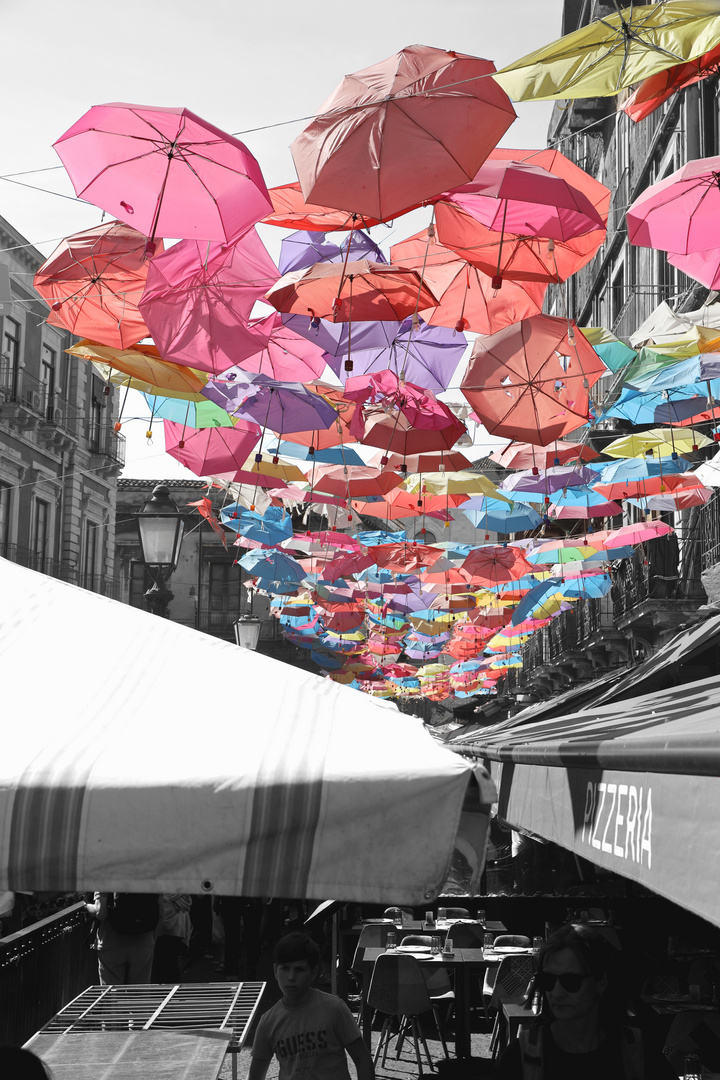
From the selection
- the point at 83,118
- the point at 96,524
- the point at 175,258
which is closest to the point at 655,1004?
the point at 175,258

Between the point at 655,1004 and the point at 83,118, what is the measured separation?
6872 millimetres

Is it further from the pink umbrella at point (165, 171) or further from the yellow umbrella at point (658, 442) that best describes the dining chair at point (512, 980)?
the pink umbrella at point (165, 171)

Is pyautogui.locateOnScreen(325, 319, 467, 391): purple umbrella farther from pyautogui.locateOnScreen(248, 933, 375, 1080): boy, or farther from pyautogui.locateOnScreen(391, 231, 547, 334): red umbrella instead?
pyautogui.locateOnScreen(248, 933, 375, 1080): boy

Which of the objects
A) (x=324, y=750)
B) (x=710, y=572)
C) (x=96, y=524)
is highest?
(x=96, y=524)

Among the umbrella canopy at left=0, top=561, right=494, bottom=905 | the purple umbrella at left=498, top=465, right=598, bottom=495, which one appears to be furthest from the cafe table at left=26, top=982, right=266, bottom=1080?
the purple umbrella at left=498, top=465, right=598, bottom=495

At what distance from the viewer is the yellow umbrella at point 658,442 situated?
11.0 m

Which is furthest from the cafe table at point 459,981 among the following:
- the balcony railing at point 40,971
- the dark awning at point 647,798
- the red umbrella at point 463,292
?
the red umbrella at point 463,292

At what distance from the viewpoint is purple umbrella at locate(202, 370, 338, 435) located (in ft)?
27.5

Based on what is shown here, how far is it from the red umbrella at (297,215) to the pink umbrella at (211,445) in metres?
4.29

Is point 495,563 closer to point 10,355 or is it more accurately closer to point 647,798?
point 647,798

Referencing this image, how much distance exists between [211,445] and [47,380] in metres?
25.6

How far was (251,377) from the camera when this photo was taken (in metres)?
8.38

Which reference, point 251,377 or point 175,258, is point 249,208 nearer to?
point 175,258

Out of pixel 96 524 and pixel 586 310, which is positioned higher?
pixel 586 310
